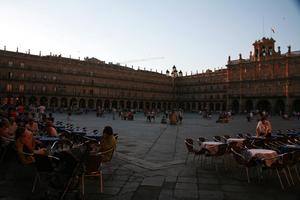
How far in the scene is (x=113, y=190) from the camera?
16.4 ft

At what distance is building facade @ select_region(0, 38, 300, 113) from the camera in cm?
5669

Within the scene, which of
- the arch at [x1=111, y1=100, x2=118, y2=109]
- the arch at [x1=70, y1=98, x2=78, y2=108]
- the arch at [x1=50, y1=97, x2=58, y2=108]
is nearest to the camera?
the arch at [x1=50, y1=97, x2=58, y2=108]

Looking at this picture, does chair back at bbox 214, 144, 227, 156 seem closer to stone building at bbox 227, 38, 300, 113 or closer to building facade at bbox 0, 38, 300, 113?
building facade at bbox 0, 38, 300, 113

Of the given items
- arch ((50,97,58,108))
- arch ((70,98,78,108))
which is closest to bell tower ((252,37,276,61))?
arch ((70,98,78,108))

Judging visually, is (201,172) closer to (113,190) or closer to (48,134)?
(113,190)

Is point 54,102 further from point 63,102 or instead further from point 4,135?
point 4,135

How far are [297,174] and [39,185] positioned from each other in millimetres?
4977

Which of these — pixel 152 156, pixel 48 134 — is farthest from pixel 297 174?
pixel 48 134

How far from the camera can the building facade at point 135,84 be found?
56688 mm

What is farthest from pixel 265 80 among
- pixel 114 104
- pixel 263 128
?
pixel 263 128

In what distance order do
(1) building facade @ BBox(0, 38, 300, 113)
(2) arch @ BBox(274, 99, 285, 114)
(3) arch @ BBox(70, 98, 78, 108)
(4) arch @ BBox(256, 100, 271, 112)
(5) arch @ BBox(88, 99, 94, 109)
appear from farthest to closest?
(5) arch @ BBox(88, 99, 94, 109)
(4) arch @ BBox(256, 100, 271, 112)
(3) arch @ BBox(70, 98, 78, 108)
(2) arch @ BBox(274, 99, 285, 114)
(1) building facade @ BBox(0, 38, 300, 113)

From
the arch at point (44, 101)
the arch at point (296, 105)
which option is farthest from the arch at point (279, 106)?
the arch at point (44, 101)

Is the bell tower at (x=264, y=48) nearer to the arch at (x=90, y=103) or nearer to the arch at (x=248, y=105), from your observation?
the arch at (x=248, y=105)

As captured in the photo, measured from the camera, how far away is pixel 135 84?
254ft
